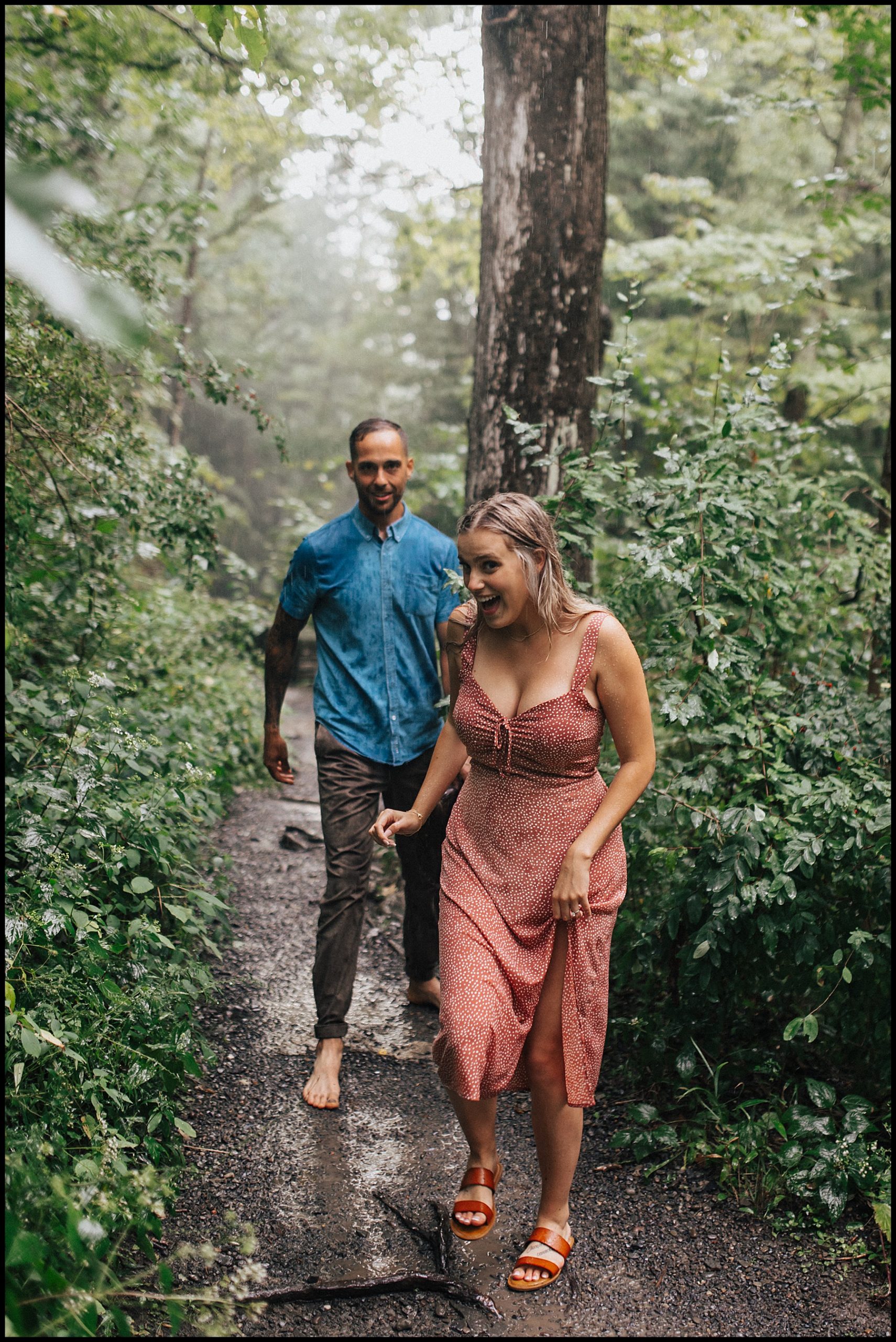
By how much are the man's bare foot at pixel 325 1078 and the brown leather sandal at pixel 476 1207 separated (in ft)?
2.57

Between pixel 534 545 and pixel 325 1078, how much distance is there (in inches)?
87.4

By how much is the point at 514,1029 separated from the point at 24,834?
6.01ft

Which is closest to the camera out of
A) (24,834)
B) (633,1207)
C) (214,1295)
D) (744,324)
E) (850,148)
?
(214,1295)

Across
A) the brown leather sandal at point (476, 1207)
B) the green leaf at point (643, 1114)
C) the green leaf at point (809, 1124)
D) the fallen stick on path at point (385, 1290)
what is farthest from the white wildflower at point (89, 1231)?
the green leaf at point (809, 1124)

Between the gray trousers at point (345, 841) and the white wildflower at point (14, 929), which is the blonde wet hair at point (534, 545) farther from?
the white wildflower at point (14, 929)

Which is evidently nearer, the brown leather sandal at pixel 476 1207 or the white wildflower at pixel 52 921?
the brown leather sandal at pixel 476 1207

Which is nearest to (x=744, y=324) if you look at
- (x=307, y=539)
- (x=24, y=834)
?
(x=307, y=539)

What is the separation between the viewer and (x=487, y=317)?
4.43 metres

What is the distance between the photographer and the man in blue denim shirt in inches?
142

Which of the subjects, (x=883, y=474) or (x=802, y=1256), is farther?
(x=883, y=474)

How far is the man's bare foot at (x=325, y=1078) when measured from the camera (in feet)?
11.2

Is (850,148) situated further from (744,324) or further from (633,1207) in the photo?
(633,1207)

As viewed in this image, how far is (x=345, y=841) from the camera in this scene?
3652mm


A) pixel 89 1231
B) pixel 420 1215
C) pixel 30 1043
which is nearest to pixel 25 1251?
pixel 89 1231
